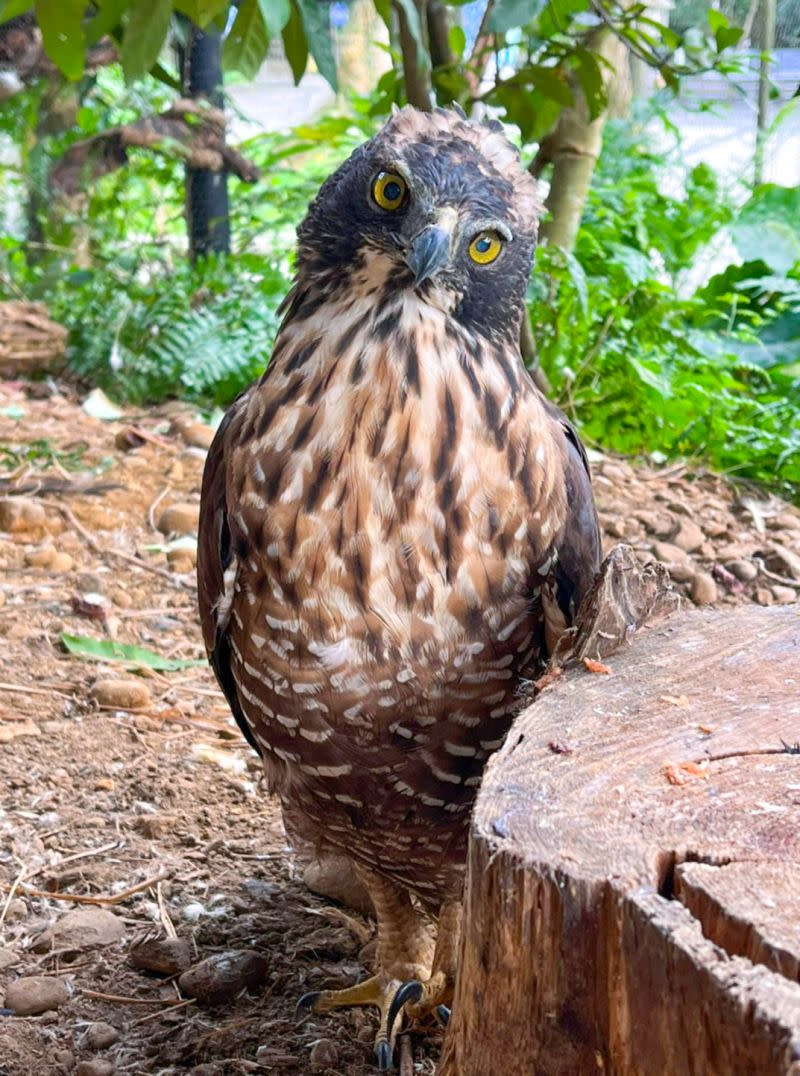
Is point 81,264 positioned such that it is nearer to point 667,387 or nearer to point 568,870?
point 667,387

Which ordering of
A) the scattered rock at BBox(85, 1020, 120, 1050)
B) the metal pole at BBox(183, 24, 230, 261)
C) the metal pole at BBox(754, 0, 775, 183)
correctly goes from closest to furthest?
the scattered rock at BBox(85, 1020, 120, 1050) < the metal pole at BBox(754, 0, 775, 183) < the metal pole at BBox(183, 24, 230, 261)

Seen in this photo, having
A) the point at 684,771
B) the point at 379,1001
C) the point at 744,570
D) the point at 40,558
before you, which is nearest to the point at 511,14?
the point at 684,771

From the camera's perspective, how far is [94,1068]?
2445 millimetres

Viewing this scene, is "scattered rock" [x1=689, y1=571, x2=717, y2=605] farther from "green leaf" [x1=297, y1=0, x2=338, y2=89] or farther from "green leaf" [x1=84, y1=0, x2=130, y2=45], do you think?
"green leaf" [x1=84, y1=0, x2=130, y2=45]

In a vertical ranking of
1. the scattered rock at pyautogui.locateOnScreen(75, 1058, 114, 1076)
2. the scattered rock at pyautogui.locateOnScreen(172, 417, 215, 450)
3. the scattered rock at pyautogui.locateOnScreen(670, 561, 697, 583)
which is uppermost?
the scattered rock at pyautogui.locateOnScreen(172, 417, 215, 450)

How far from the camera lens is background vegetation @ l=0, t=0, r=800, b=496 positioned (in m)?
4.91

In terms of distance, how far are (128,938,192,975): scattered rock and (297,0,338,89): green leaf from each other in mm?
2189

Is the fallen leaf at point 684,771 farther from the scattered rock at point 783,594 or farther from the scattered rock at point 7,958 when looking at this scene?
the scattered rock at point 783,594

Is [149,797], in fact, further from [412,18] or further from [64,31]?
[412,18]

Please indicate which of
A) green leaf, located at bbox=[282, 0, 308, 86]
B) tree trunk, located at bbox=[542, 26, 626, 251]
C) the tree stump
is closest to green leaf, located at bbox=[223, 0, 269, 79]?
green leaf, located at bbox=[282, 0, 308, 86]

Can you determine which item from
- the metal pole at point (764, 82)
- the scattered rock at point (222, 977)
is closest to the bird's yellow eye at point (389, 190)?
the scattered rock at point (222, 977)

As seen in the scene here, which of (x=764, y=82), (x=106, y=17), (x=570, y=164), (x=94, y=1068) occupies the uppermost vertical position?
(x=106, y=17)

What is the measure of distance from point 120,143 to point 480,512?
6.11 meters

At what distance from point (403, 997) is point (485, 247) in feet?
5.85
